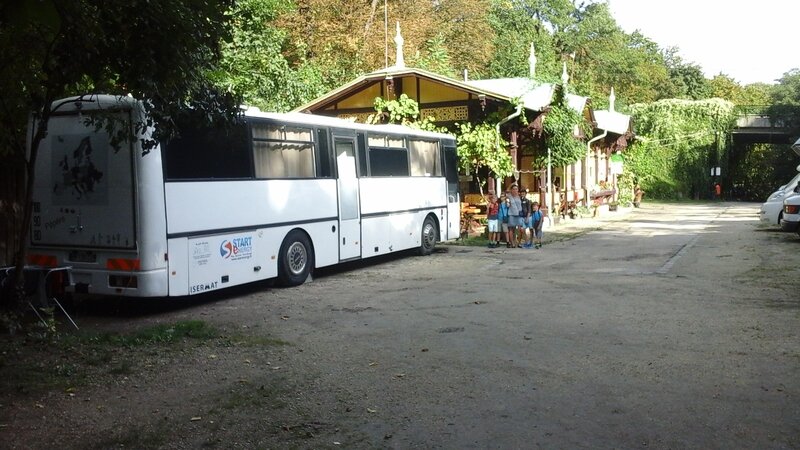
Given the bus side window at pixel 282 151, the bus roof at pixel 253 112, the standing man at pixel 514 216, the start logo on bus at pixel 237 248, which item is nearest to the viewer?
the bus roof at pixel 253 112

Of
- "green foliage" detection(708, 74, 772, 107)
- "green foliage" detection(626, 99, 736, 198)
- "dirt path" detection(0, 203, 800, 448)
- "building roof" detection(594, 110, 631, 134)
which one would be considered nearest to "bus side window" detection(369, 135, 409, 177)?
"dirt path" detection(0, 203, 800, 448)

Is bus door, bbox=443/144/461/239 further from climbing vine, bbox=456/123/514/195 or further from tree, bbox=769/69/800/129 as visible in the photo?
tree, bbox=769/69/800/129

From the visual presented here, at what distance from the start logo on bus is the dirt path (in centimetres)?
73

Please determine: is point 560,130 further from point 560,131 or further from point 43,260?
point 43,260

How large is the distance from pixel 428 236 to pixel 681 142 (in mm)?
38485

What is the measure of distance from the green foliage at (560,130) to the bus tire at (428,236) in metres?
8.72

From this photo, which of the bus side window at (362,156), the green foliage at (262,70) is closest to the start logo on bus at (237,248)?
the bus side window at (362,156)

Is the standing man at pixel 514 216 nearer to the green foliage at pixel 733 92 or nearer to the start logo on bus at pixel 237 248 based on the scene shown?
the start logo on bus at pixel 237 248

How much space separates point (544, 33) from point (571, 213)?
3336cm

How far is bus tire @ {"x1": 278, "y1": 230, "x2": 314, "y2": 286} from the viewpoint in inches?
518

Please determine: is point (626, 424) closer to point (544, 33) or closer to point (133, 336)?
point (133, 336)

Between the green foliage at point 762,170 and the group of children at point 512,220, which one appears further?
the green foliage at point 762,170

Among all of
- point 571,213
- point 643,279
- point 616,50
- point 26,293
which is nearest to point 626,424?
point 26,293

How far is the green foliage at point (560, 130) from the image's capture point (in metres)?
26.5
